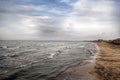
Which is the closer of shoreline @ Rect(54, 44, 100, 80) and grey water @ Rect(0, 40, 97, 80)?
shoreline @ Rect(54, 44, 100, 80)

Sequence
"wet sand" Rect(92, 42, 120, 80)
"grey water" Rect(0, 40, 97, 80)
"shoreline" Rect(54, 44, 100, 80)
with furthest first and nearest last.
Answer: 1. "grey water" Rect(0, 40, 97, 80)
2. "shoreline" Rect(54, 44, 100, 80)
3. "wet sand" Rect(92, 42, 120, 80)

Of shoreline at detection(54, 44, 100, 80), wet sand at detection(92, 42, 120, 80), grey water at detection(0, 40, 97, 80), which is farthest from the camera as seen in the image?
grey water at detection(0, 40, 97, 80)

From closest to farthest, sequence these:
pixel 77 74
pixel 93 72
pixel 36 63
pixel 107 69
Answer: pixel 77 74 < pixel 93 72 < pixel 107 69 < pixel 36 63

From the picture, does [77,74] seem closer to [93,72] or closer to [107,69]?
[93,72]

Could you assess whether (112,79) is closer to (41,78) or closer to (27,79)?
(41,78)

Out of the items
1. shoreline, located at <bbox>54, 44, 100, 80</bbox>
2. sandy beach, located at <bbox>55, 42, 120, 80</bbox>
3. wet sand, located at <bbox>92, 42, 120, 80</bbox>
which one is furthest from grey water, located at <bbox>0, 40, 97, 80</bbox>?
wet sand, located at <bbox>92, 42, 120, 80</bbox>

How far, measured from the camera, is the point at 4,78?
11000mm

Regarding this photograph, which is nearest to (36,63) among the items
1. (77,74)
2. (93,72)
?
(77,74)

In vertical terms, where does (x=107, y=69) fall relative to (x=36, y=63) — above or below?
above

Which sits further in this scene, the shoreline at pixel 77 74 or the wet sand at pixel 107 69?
the shoreline at pixel 77 74

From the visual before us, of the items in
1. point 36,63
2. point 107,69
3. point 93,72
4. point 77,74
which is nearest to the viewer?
point 77,74

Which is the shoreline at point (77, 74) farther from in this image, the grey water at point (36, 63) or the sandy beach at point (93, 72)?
the grey water at point (36, 63)

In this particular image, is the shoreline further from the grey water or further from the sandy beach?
the grey water

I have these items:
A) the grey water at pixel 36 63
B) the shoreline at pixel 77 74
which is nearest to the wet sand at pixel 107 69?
the shoreline at pixel 77 74
